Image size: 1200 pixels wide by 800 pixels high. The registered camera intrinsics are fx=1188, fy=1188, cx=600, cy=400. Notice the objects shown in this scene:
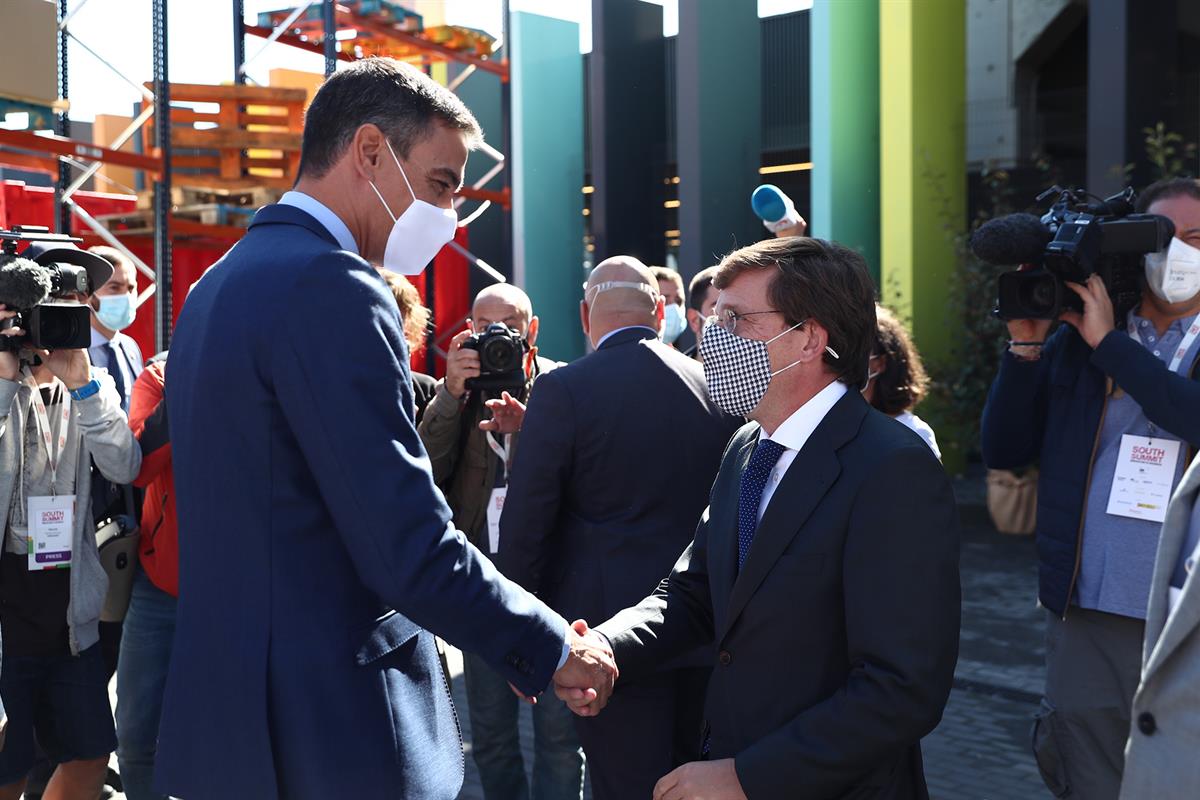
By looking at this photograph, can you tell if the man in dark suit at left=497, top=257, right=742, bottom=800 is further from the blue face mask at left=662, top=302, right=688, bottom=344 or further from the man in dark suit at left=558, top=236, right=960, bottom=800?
the blue face mask at left=662, top=302, right=688, bottom=344

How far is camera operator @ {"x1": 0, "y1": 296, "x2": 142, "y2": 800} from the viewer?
3684 millimetres

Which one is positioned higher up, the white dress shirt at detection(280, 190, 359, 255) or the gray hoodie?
the white dress shirt at detection(280, 190, 359, 255)

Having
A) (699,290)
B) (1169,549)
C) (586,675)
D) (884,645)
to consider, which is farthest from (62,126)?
(1169,549)

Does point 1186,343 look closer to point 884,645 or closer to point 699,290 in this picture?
point 884,645

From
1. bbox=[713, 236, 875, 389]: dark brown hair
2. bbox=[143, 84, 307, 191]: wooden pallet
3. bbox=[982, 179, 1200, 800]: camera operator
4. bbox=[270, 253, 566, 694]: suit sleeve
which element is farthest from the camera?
bbox=[143, 84, 307, 191]: wooden pallet

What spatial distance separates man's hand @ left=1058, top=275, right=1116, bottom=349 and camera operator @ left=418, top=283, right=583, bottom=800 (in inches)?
71.8

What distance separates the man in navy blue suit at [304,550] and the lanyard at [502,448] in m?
2.02

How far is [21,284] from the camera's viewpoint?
335cm

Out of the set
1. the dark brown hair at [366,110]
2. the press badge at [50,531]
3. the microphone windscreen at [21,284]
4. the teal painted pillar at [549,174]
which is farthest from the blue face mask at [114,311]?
the teal painted pillar at [549,174]

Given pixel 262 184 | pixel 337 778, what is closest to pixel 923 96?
pixel 262 184

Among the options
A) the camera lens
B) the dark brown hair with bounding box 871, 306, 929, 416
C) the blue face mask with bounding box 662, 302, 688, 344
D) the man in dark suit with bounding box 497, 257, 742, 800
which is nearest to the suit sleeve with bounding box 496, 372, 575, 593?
the man in dark suit with bounding box 497, 257, 742, 800

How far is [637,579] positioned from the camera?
353cm

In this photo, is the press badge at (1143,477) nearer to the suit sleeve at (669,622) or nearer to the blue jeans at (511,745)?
the suit sleeve at (669,622)

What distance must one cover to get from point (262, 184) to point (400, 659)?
338 inches
